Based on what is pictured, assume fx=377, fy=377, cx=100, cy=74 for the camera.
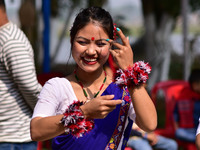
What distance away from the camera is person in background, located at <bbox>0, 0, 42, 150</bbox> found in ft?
8.13

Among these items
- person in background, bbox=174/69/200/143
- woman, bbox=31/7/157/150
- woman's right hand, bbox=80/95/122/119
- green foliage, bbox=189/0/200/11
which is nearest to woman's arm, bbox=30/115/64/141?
woman, bbox=31/7/157/150

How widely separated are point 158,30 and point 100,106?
8.01 metres

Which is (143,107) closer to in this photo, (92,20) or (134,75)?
(134,75)

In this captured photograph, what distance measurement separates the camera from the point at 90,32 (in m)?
2.05

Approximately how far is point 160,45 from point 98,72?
24.9 ft

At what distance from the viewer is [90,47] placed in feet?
6.61

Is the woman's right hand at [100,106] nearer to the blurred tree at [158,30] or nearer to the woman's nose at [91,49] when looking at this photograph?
the woman's nose at [91,49]

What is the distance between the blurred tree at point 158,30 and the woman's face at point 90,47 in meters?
7.00

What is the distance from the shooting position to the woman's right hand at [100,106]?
1741 mm

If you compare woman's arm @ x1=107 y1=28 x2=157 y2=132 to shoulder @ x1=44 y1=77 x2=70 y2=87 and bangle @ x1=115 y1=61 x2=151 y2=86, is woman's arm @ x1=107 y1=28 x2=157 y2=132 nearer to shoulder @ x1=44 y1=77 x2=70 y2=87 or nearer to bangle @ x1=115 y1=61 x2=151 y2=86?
bangle @ x1=115 y1=61 x2=151 y2=86

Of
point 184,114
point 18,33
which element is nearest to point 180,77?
point 184,114

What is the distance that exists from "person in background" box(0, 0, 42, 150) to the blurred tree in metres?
6.61

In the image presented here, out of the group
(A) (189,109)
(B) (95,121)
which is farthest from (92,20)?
(A) (189,109)

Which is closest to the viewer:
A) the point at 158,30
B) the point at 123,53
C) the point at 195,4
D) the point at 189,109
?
the point at 123,53
